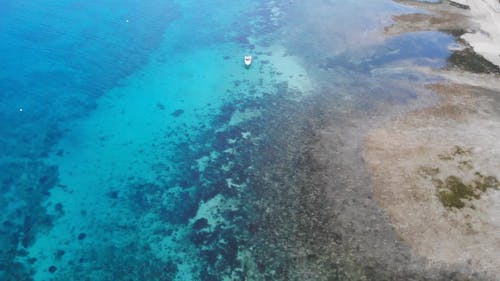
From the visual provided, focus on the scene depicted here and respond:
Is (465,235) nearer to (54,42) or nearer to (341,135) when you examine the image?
(341,135)

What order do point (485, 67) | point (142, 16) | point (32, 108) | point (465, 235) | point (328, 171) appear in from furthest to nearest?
point (142, 16) < point (485, 67) < point (32, 108) < point (328, 171) < point (465, 235)

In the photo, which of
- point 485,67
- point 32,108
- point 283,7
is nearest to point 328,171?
point 485,67

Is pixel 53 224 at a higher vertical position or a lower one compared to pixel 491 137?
lower

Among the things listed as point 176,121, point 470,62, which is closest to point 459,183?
point 470,62

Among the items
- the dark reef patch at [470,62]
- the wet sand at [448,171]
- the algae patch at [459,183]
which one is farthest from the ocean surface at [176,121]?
the algae patch at [459,183]

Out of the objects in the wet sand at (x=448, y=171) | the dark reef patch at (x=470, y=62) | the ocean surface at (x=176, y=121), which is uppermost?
the dark reef patch at (x=470, y=62)

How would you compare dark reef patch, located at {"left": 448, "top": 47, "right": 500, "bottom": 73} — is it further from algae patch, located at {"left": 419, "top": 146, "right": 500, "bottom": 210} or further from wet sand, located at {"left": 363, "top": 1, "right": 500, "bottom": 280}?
algae patch, located at {"left": 419, "top": 146, "right": 500, "bottom": 210}

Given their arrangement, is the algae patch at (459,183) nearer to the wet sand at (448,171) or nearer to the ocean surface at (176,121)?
the wet sand at (448,171)

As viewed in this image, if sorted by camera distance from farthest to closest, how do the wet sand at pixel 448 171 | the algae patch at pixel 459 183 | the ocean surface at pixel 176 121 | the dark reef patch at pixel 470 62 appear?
1. the dark reef patch at pixel 470 62
2. the algae patch at pixel 459 183
3. the ocean surface at pixel 176 121
4. the wet sand at pixel 448 171

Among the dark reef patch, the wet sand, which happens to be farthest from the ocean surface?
the wet sand
